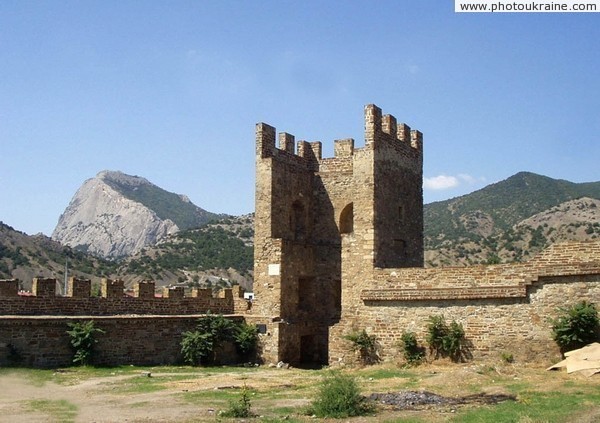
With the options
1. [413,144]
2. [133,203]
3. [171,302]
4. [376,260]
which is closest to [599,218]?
[413,144]

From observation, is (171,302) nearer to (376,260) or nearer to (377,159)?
(376,260)

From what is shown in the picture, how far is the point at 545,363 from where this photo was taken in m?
18.4

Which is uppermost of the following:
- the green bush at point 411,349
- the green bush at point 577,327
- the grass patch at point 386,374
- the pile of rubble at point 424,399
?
the green bush at point 577,327

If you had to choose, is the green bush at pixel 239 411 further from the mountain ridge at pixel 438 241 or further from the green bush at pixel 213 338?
the mountain ridge at pixel 438 241

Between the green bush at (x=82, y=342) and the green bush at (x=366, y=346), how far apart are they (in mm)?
7873

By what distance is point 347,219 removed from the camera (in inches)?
1069

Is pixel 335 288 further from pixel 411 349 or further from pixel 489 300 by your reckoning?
pixel 489 300

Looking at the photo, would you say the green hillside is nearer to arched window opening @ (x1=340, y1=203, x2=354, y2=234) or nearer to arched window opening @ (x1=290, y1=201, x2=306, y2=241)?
arched window opening @ (x1=340, y1=203, x2=354, y2=234)

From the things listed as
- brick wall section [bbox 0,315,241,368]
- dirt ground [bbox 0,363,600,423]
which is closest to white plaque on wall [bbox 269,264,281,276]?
brick wall section [bbox 0,315,241,368]

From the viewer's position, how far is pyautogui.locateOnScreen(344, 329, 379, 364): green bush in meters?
21.5

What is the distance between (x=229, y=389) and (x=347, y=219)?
12085mm

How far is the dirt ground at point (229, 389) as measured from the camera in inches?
495

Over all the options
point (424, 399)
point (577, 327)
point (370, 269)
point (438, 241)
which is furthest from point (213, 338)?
point (438, 241)

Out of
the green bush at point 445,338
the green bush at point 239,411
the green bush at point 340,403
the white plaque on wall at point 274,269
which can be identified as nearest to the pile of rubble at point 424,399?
the green bush at point 340,403
